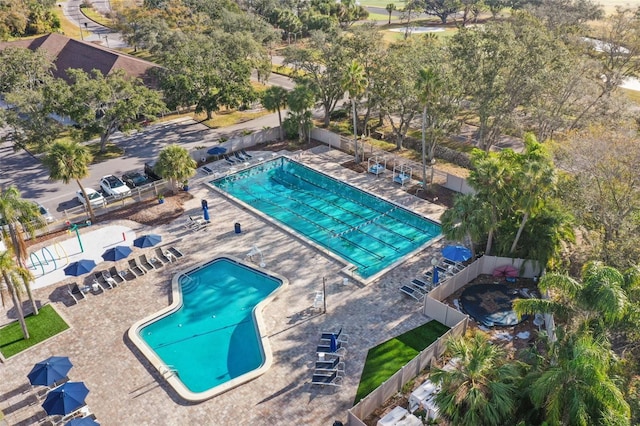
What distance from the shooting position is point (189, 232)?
117 feet

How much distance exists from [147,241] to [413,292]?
1760 cm

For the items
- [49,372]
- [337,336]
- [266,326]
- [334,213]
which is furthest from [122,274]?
[334,213]

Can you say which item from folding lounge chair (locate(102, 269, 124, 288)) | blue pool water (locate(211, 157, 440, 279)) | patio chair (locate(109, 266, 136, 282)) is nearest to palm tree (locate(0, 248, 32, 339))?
folding lounge chair (locate(102, 269, 124, 288))

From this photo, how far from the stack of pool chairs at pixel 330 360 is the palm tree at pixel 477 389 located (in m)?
6.92

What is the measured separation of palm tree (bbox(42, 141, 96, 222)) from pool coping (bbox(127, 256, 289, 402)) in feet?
35.6

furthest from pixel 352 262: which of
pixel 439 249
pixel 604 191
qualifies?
pixel 604 191

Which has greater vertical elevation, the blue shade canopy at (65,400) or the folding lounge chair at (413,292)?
the blue shade canopy at (65,400)

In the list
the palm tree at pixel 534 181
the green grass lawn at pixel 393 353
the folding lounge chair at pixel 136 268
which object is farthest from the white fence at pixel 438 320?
the folding lounge chair at pixel 136 268

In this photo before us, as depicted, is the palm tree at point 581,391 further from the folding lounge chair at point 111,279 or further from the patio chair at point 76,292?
the patio chair at point 76,292

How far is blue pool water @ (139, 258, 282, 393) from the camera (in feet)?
82.6

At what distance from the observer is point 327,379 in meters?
23.4

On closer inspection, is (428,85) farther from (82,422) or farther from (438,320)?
(82,422)

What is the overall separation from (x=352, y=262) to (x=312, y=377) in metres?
10.7

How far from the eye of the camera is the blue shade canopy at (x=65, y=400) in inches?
815
